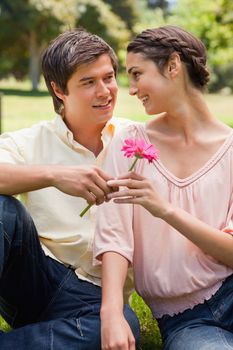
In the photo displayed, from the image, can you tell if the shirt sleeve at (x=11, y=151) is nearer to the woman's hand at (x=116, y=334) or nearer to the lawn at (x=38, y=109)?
the woman's hand at (x=116, y=334)

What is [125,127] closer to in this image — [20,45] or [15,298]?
[15,298]

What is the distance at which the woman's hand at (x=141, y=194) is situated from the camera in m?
2.49

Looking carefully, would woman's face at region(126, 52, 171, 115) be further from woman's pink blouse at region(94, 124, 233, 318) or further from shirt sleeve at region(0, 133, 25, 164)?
shirt sleeve at region(0, 133, 25, 164)

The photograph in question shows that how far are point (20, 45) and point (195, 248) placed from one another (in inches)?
1336

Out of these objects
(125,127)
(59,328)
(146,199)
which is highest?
(125,127)

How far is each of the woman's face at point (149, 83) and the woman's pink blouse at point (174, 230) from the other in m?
0.24

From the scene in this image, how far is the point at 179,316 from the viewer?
282 centimetres

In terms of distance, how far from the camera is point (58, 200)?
3.04 m

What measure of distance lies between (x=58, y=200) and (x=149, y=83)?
668 mm

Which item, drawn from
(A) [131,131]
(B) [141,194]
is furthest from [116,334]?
(A) [131,131]

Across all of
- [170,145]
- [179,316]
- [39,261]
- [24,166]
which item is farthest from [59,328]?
[170,145]

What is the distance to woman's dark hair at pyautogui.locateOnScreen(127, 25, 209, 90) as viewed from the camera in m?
2.77

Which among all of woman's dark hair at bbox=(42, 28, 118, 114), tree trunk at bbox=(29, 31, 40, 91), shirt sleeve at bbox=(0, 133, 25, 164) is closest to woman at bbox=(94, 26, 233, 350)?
woman's dark hair at bbox=(42, 28, 118, 114)

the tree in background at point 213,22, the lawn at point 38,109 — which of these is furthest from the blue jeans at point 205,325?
the tree in background at point 213,22
